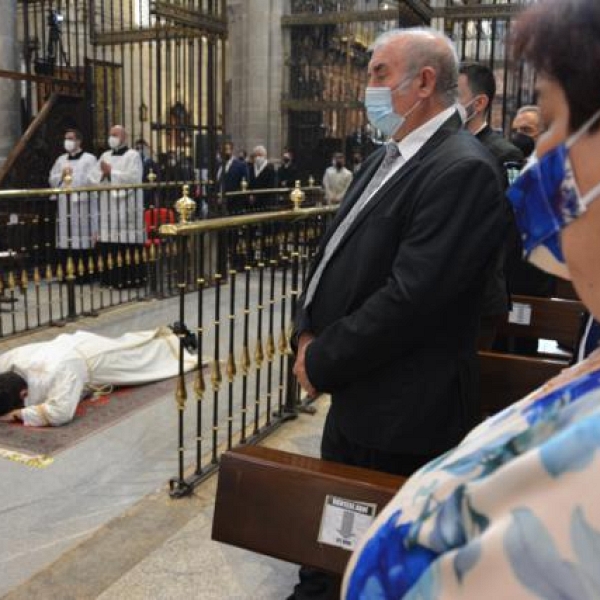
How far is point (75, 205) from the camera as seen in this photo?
319 inches

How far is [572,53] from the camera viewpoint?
720 mm

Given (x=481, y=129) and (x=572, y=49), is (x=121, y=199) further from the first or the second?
(x=572, y=49)

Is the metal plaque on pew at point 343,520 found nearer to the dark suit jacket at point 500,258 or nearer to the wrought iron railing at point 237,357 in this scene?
the dark suit jacket at point 500,258

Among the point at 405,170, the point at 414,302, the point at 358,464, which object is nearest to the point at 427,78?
the point at 405,170

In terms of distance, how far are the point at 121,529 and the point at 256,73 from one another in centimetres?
1273

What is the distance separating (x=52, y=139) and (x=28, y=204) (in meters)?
1.47

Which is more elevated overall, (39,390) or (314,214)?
(314,214)

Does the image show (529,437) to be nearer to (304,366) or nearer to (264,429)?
(304,366)

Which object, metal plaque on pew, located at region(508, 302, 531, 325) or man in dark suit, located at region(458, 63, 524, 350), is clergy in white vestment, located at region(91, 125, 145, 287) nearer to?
man in dark suit, located at region(458, 63, 524, 350)

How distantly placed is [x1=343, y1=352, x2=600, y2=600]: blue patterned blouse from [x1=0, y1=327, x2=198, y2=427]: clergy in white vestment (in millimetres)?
3542

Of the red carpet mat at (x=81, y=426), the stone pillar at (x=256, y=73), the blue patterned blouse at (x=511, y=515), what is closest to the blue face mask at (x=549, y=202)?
the blue patterned blouse at (x=511, y=515)

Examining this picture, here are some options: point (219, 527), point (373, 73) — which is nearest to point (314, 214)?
point (373, 73)

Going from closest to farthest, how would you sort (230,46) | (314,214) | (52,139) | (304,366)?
(304,366)
(314,214)
(52,139)
(230,46)

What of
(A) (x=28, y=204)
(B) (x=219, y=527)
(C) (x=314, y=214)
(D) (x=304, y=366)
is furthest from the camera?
(A) (x=28, y=204)
